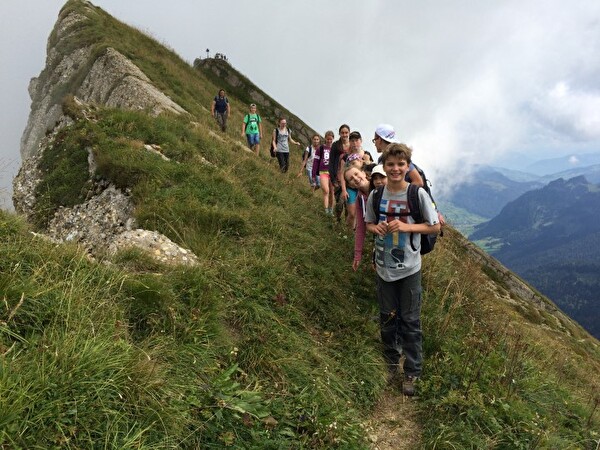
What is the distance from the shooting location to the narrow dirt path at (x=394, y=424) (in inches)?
158

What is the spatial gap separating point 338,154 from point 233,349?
6474mm

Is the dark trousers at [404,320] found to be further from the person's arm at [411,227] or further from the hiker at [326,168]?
the hiker at [326,168]

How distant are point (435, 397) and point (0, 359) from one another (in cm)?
451

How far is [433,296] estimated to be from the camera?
22.5 feet

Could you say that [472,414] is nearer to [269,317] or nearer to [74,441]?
[269,317]

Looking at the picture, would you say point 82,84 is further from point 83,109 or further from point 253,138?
point 253,138

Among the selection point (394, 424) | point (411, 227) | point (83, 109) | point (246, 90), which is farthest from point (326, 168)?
point (246, 90)

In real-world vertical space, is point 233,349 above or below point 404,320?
below

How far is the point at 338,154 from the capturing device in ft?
30.9

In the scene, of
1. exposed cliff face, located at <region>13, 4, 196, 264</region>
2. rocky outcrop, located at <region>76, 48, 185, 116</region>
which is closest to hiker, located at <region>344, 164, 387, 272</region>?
exposed cliff face, located at <region>13, 4, 196, 264</region>

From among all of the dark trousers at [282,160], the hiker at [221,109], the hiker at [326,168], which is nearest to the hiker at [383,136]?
the hiker at [326,168]

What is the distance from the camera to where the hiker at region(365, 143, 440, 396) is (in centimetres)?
453

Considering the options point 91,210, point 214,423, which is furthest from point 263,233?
point 214,423

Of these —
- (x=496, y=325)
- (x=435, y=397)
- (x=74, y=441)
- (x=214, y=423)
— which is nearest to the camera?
(x=74, y=441)
